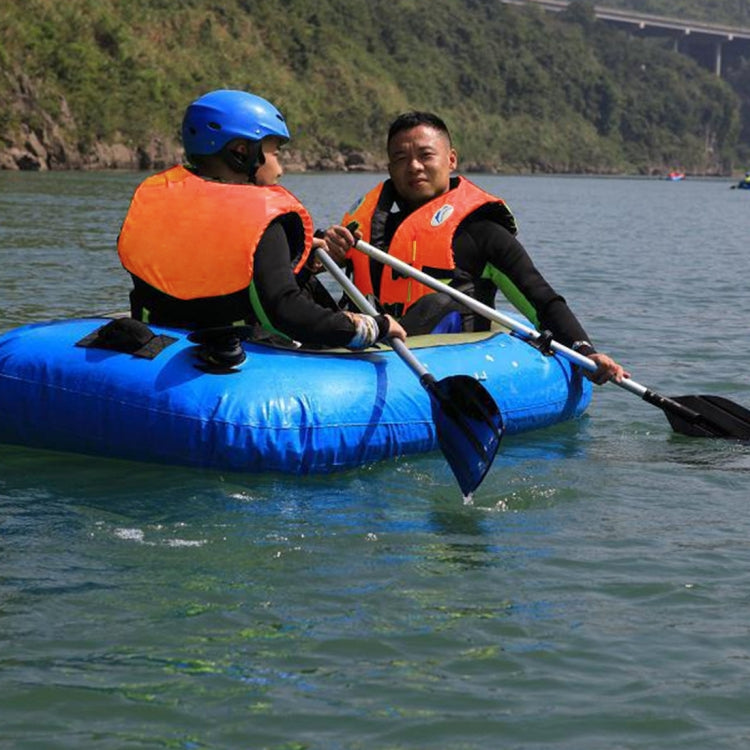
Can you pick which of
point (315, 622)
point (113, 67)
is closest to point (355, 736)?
point (315, 622)

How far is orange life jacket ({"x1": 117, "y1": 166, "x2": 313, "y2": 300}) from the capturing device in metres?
6.29

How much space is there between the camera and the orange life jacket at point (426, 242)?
7734mm

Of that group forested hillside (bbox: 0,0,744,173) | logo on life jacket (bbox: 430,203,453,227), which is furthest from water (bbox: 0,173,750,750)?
forested hillside (bbox: 0,0,744,173)

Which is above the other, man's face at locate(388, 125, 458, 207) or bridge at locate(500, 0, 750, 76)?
bridge at locate(500, 0, 750, 76)

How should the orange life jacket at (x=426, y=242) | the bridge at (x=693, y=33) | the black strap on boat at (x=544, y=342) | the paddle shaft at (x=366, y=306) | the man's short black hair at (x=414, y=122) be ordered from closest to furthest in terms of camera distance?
the paddle shaft at (x=366, y=306), the black strap on boat at (x=544, y=342), the man's short black hair at (x=414, y=122), the orange life jacket at (x=426, y=242), the bridge at (x=693, y=33)

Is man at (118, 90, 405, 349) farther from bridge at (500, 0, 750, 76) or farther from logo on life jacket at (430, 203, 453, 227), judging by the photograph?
bridge at (500, 0, 750, 76)

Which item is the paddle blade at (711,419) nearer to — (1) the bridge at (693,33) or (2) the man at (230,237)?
(2) the man at (230,237)

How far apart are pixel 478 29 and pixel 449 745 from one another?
136307mm

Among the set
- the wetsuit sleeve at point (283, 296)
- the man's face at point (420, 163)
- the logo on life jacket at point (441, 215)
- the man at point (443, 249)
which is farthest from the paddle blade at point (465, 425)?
the man's face at point (420, 163)

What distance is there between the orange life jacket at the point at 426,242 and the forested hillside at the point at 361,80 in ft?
161

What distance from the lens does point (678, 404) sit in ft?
25.7

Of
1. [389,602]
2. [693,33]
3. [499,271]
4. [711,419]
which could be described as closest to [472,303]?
[499,271]

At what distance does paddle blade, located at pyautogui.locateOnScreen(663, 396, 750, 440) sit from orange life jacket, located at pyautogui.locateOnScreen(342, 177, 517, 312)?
1309 mm

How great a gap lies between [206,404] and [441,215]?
2074mm
